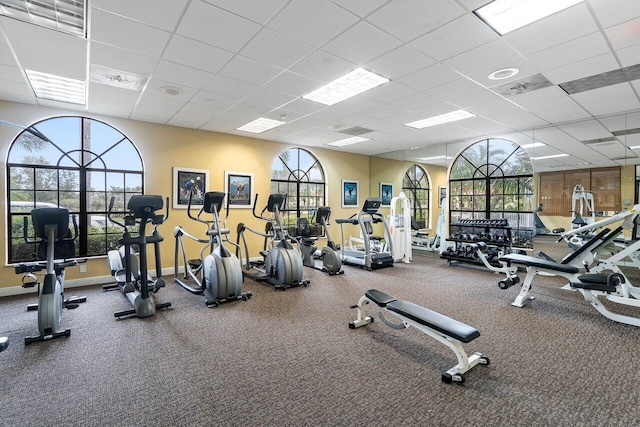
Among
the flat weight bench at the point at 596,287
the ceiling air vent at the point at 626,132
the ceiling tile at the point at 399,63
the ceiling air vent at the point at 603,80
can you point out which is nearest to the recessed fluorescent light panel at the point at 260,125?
the ceiling tile at the point at 399,63

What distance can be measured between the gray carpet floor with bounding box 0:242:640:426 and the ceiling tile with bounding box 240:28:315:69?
9.65 feet

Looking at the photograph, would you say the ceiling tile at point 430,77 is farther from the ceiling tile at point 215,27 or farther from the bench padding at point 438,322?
the bench padding at point 438,322

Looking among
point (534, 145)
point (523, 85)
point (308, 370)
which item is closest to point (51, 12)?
point (308, 370)

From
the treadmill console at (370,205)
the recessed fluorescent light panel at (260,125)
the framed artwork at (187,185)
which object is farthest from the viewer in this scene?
the treadmill console at (370,205)

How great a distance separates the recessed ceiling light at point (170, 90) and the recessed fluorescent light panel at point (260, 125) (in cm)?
163

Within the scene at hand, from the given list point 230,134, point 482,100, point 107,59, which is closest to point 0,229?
point 107,59

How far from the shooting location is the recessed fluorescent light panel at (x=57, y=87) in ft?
12.9

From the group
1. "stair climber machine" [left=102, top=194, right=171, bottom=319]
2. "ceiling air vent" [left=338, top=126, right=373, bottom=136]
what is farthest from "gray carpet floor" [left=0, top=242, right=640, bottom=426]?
"ceiling air vent" [left=338, top=126, right=373, bottom=136]

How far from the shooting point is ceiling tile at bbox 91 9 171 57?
267cm

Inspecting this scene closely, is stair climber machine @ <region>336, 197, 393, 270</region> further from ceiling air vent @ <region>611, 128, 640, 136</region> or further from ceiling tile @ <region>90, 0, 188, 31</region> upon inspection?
ceiling tile @ <region>90, 0, 188, 31</region>

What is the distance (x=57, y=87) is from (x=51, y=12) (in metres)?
2.15

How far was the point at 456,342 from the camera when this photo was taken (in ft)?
8.44

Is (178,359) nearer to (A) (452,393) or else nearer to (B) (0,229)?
(A) (452,393)

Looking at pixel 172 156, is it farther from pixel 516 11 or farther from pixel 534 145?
pixel 534 145
